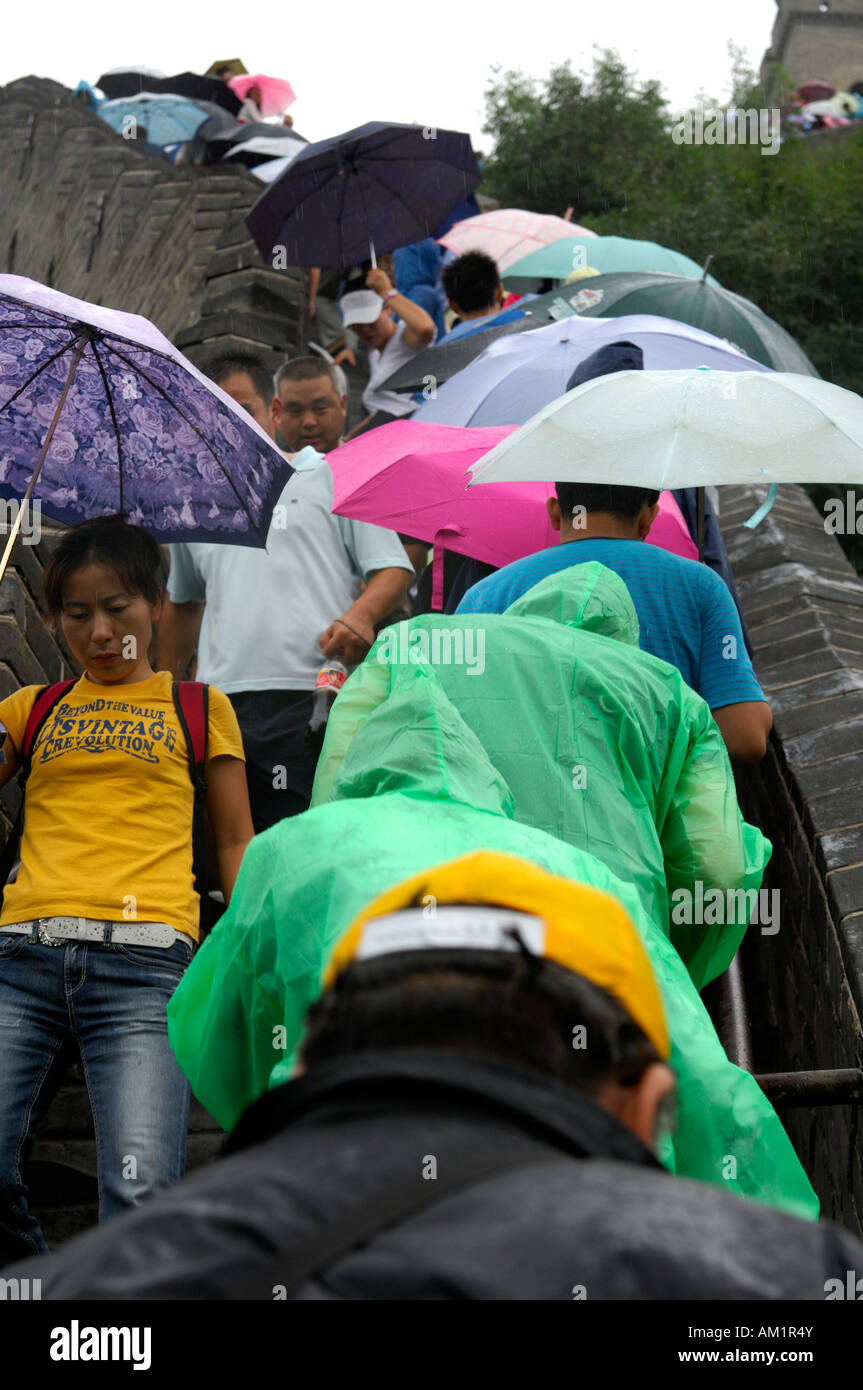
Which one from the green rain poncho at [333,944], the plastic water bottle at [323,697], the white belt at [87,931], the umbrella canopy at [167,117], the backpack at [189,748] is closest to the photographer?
the green rain poncho at [333,944]

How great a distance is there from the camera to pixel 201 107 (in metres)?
16.0

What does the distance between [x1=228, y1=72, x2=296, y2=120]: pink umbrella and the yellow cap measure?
16.8m

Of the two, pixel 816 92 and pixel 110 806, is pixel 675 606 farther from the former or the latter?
pixel 816 92

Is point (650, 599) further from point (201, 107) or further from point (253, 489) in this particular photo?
point (201, 107)

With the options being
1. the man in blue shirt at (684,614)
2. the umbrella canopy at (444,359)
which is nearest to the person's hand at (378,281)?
the umbrella canopy at (444,359)

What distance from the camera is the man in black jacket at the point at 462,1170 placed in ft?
3.23

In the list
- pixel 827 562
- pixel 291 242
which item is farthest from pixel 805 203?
pixel 827 562

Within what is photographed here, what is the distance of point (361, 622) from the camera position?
4199 millimetres

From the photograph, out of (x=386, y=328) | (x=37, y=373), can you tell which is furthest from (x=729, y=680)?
(x=386, y=328)

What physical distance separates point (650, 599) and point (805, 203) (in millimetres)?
10305

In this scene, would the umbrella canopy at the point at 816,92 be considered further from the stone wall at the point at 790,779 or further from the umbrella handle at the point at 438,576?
the umbrella handle at the point at 438,576

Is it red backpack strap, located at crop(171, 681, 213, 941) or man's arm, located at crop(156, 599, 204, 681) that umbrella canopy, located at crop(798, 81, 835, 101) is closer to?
man's arm, located at crop(156, 599, 204, 681)

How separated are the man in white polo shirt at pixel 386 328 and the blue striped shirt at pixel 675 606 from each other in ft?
13.9

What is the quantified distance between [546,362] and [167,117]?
11508mm
